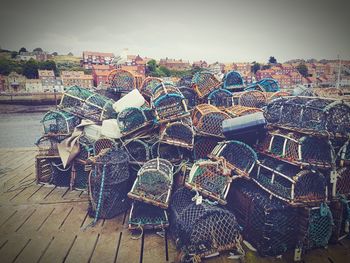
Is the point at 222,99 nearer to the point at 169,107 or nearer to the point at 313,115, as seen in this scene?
the point at 169,107

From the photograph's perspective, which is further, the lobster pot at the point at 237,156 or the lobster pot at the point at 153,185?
the lobster pot at the point at 237,156

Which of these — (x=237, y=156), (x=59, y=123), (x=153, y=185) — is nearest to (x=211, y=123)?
(x=237, y=156)

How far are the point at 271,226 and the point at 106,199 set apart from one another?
2.51m

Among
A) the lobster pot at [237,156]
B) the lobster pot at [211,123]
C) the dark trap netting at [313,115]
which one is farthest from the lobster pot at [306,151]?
the lobster pot at [211,123]

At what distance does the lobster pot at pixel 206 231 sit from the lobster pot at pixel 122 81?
4093 millimetres

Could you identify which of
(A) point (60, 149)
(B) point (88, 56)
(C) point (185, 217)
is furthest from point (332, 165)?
(B) point (88, 56)

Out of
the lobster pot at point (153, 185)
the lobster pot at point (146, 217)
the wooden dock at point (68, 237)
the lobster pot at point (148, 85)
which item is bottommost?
the wooden dock at point (68, 237)

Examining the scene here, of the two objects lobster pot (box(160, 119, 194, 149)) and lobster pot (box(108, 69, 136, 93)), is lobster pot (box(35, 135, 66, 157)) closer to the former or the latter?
lobster pot (box(108, 69, 136, 93))

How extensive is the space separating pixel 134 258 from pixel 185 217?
2.73 feet

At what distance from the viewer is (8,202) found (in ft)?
14.9

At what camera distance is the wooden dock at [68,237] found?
3.11m

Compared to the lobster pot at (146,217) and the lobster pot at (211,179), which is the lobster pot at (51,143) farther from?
the lobster pot at (211,179)

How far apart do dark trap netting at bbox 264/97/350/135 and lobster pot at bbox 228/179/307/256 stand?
1233mm

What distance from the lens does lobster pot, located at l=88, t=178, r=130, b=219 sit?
386 centimetres
